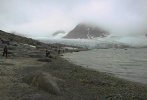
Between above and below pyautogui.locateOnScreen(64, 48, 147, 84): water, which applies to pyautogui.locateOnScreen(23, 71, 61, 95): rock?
above

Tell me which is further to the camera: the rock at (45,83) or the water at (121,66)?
the water at (121,66)

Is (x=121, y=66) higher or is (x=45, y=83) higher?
(x=45, y=83)

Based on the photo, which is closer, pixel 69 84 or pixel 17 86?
pixel 17 86

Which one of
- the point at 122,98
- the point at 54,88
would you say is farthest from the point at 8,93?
the point at 122,98

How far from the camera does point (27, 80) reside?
26969mm

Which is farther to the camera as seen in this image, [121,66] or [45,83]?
[121,66]

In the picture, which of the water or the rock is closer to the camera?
the rock

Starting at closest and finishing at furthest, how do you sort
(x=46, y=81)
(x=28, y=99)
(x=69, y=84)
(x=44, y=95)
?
→ (x=28, y=99) < (x=44, y=95) < (x=46, y=81) < (x=69, y=84)

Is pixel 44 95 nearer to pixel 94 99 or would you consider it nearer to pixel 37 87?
pixel 37 87

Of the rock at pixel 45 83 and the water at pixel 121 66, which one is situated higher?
the rock at pixel 45 83

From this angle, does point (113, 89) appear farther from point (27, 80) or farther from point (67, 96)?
point (27, 80)

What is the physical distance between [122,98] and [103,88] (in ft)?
15.4

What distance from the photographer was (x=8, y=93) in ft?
73.6

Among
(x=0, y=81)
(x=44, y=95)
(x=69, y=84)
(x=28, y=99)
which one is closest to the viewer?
(x=28, y=99)
